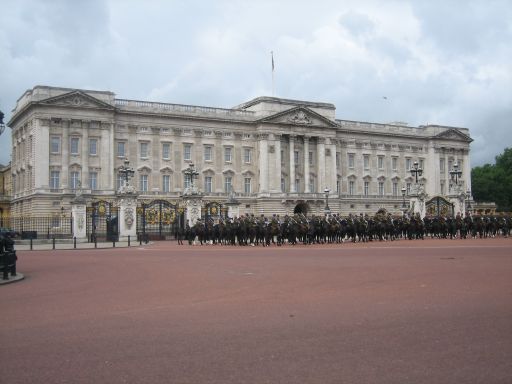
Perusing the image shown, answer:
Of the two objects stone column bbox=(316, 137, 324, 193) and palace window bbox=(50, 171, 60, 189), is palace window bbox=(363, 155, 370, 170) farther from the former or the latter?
palace window bbox=(50, 171, 60, 189)

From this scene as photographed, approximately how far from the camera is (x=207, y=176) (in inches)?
3118

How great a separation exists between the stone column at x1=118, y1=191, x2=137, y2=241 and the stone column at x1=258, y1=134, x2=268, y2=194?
3809 cm

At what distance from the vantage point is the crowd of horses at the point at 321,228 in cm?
3812

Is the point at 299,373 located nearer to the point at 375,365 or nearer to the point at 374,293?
the point at 375,365

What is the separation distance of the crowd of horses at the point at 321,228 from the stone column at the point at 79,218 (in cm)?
671

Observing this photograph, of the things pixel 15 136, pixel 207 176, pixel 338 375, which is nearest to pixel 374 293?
pixel 338 375

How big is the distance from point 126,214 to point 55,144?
2942 cm

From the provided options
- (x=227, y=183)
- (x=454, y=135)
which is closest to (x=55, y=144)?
(x=227, y=183)

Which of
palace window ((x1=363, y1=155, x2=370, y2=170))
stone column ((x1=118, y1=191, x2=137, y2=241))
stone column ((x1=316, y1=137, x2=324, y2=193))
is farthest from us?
palace window ((x1=363, y1=155, x2=370, y2=170))

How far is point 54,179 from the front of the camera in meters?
69.0

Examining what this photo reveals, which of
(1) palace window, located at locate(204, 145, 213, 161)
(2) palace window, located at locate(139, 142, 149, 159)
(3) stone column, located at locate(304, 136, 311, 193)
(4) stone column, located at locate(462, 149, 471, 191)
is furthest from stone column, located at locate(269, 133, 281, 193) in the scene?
(4) stone column, located at locate(462, 149, 471, 191)

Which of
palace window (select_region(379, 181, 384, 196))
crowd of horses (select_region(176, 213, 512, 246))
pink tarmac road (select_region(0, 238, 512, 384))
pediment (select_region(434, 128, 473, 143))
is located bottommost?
pink tarmac road (select_region(0, 238, 512, 384))

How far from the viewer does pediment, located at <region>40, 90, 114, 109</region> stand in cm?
6812

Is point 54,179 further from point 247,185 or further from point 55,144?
point 247,185
